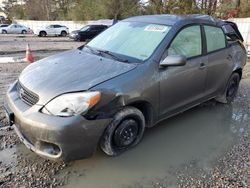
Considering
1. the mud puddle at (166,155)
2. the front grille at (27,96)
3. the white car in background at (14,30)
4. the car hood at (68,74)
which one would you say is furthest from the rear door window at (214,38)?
the white car in background at (14,30)

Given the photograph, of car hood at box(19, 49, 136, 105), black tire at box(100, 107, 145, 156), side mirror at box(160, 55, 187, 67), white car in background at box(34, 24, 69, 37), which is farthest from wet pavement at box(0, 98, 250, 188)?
white car in background at box(34, 24, 69, 37)

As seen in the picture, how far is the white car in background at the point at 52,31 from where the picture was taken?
30.8m

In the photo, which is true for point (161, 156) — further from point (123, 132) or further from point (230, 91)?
point (230, 91)

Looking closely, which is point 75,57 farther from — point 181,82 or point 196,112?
point 196,112

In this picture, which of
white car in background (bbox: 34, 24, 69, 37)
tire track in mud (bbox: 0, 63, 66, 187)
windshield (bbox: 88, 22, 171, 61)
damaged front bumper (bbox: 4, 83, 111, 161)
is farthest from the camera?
white car in background (bbox: 34, 24, 69, 37)

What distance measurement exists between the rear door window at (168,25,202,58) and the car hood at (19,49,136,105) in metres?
0.79

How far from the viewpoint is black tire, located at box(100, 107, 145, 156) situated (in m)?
3.19

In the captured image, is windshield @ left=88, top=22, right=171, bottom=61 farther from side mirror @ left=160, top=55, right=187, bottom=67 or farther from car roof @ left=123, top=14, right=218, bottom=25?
side mirror @ left=160, top=55, right=187, bottom=67

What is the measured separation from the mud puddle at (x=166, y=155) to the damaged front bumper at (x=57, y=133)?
12.1 inches

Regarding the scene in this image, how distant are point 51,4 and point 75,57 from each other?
46.0 metres

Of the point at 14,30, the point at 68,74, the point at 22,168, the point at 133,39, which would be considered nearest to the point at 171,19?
the point at 133,39

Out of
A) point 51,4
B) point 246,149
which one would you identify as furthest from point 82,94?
point 51,4

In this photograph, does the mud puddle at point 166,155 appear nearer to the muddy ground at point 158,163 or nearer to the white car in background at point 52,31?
the muddy ground at point 158,163

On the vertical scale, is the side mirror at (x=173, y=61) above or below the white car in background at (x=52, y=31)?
above
